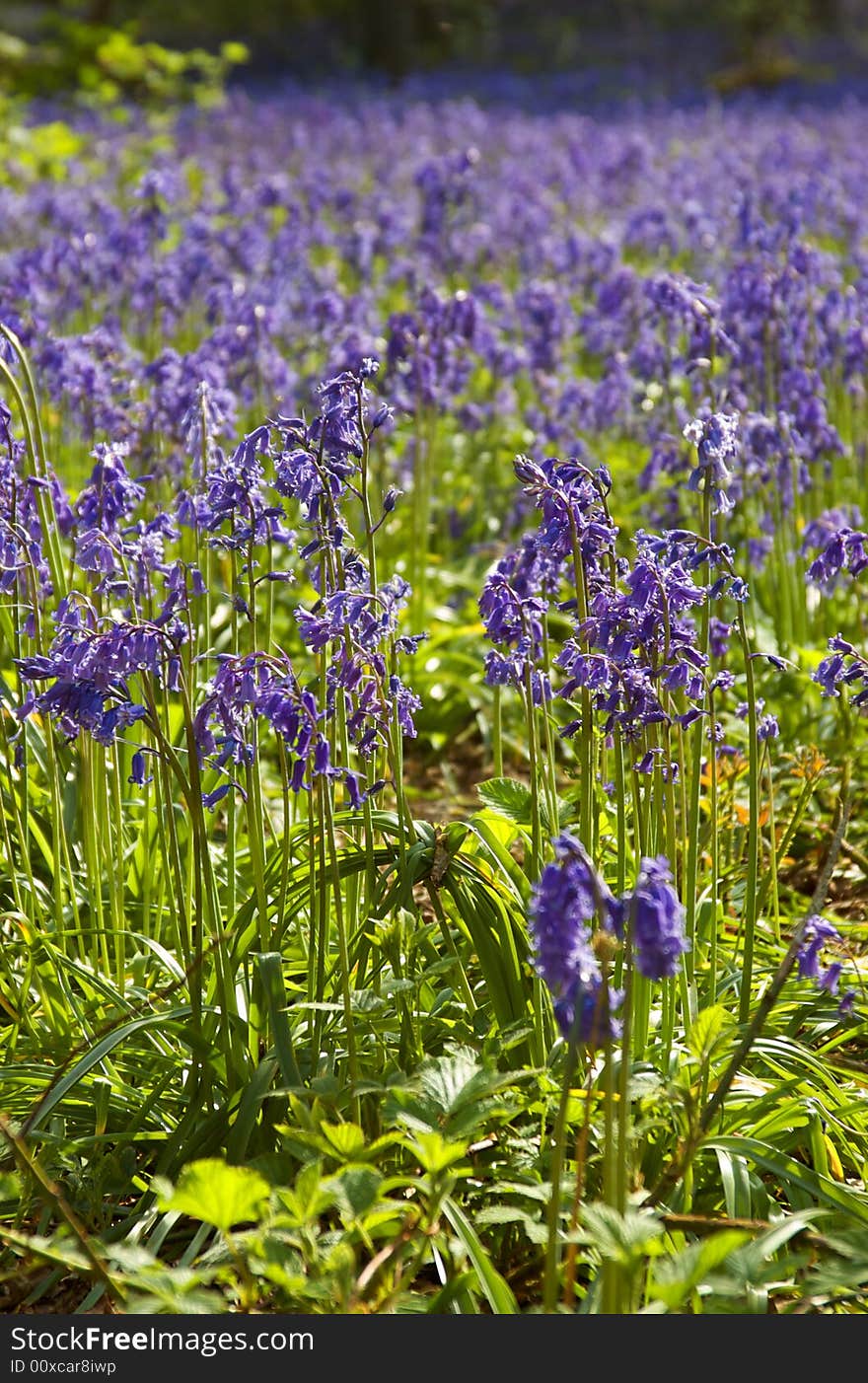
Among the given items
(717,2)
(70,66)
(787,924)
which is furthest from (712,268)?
(717,2)

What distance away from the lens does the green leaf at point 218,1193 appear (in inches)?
74.3

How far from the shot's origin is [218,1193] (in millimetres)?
1896

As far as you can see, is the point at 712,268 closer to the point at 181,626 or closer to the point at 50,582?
the point at 50,582

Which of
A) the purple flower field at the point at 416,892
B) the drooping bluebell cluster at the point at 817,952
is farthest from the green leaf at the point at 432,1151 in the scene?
the drooping bluebell cluster at the point at 817,952

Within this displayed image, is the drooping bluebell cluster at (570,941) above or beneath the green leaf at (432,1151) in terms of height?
above

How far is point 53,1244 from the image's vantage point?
2.03 metres

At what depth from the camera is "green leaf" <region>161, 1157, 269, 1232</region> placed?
189cm

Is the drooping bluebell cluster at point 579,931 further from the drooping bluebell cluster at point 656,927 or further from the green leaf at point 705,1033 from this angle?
the green leaf at point 705,1033

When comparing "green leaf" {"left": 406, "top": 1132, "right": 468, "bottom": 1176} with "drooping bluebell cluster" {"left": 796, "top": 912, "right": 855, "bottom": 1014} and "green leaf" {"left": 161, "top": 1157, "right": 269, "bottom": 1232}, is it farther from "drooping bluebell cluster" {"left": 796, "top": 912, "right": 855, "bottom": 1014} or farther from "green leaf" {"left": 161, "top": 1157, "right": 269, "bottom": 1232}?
"drooping bluebell cluster" {"left": 796, "top": 912, "right": 855, "bottom": 1014}

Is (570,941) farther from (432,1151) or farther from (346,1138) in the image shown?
(346,1138)

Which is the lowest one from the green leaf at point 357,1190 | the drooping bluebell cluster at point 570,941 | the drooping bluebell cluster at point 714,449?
the green leaf at point 357,1190

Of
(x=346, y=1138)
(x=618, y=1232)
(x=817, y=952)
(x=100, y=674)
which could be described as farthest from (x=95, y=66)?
(x=618, y=1232)

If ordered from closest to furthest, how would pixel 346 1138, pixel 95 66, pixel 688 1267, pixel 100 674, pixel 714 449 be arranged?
pixel 688 1267 → pixel 346 1138 → pixel 100 674 → pixel 714 449 → pixel 95 66

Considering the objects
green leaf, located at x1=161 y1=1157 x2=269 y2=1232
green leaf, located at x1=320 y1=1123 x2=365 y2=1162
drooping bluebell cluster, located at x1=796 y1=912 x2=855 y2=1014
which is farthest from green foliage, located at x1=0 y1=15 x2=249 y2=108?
green leaf, located at x1=161 y1=1157 x2=269 y2=1232
